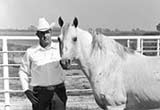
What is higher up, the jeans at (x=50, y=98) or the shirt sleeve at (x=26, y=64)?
the shirt sleeve at (x=26, y=64)

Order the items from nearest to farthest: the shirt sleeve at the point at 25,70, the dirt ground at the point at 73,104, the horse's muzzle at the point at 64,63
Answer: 1. the horse's muzzle at the point at 64,63
2. the shirt sleeve at the point at 25,70
3. the dirt ground at the point at 73,104

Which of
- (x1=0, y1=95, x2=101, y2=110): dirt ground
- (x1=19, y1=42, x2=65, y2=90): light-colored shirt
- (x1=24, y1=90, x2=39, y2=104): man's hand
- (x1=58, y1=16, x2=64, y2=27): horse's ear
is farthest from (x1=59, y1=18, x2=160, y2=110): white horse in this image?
(x1=0, y1=95, x2=101, y2=110): dirt ground

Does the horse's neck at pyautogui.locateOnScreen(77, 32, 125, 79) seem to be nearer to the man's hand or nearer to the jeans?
the jeans

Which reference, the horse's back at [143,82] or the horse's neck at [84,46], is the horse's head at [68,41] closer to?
the horse's neck at [84,46]

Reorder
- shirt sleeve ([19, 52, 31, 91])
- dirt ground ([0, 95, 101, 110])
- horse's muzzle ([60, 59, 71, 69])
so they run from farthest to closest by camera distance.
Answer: dirt ground ([0, 95, 101, 110]) < shirt sleeve ([19, 52, 31, 91]) < horse's muzzle ([60, 59, 71, 69])

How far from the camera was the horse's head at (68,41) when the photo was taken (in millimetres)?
3074

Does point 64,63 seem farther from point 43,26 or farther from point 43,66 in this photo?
point 43,26

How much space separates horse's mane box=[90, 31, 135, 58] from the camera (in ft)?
10.5

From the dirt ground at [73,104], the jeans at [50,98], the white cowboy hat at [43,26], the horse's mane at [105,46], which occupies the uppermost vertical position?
the white cowboy hat at [43,26]

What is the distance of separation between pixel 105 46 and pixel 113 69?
0.28 m

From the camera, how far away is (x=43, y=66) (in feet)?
10.1

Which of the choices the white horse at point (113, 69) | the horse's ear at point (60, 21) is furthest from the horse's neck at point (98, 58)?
the horse's ear at point (60, 21)

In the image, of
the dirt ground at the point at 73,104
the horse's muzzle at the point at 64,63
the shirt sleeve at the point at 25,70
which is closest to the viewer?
the horse's muzzle at the point at 64,63

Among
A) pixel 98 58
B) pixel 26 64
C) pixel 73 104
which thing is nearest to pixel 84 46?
pixel 98 58
